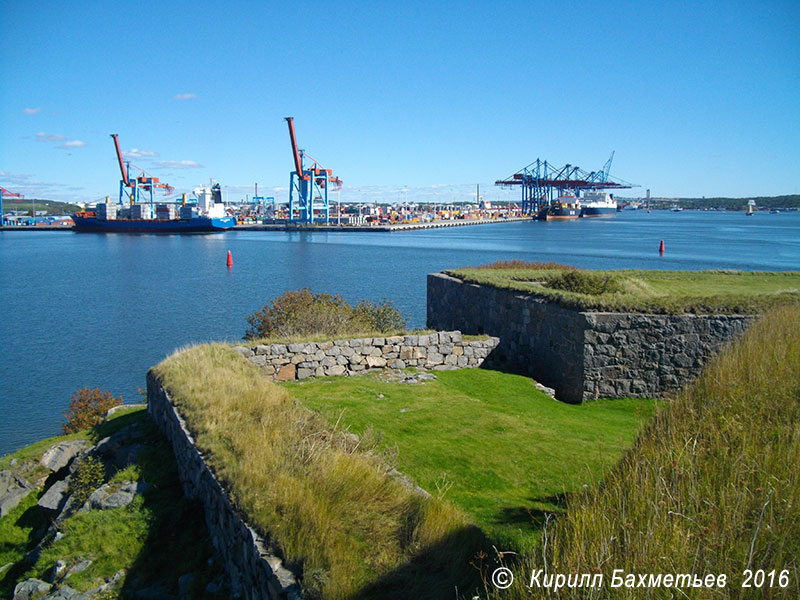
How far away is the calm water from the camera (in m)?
19.9

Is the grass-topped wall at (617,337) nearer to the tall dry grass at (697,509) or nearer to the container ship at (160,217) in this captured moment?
the tall dry grass at (697,509)

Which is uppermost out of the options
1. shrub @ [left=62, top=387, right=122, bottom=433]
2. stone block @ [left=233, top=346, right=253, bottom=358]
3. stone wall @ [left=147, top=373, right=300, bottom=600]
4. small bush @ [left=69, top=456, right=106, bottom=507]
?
stone block @ [left=233, top=346, right=253, bottom=358]

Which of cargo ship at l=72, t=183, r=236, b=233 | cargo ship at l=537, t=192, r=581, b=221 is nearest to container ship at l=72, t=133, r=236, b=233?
cargo ship at l=72, t=183, r=236, b=233

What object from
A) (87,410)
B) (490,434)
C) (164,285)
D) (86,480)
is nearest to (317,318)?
(87,410)

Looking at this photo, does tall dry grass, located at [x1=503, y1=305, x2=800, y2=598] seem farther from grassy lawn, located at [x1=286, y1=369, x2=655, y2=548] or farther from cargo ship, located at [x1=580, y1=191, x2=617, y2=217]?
cargo ship, located at [x1=580, y1=191, x2=617, y2=217]

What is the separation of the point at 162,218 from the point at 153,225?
20.1ft

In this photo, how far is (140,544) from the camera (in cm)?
641

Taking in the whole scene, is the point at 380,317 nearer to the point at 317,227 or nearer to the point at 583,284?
the point at 583,284

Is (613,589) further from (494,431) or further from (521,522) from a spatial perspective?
(494,431)

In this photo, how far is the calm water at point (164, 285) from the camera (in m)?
19.9

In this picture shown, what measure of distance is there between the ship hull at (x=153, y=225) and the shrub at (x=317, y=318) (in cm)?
8859

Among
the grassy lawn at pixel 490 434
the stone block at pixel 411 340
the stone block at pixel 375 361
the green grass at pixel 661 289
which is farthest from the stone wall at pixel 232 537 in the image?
the green grass at pixel 661 289

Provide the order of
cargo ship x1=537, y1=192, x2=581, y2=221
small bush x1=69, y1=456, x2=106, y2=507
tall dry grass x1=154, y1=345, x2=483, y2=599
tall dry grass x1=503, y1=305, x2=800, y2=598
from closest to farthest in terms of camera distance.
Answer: tall dry grass x1=503, y1=305, x2=800, y2=598 < tall dry grass x1=154, y1=345, x2=483, y2=599 < small bush x1=69, y1=456, x2=106, y2=507 < cargo ship x1=537, y1=192, x2=581, y2=221

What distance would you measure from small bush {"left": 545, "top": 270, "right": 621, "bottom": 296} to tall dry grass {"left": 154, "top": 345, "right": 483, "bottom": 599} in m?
7.40
